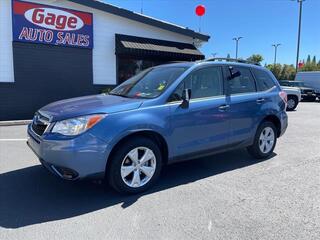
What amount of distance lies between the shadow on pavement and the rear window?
144 centimetres

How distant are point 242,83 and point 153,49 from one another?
9.26 metres

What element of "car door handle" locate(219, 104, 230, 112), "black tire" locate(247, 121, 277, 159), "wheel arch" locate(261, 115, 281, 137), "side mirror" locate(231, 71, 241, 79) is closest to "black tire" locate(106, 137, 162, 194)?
"car door handle" locate(219, 104, 230, 112)

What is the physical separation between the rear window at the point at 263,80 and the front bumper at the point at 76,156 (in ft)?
11.1

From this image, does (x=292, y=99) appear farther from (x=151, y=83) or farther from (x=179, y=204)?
(x=179, y=204)

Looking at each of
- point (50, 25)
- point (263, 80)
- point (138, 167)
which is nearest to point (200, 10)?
point (50, 25)

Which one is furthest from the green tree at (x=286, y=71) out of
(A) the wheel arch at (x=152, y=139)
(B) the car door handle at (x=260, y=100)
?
(A) the wheel arch at (x=152, y=139)

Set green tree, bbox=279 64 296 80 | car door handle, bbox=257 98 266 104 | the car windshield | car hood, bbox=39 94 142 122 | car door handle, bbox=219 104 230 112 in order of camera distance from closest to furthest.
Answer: car hood, bbox=39 94 142 122, the car windshield, car door handle, bbox=219 104 230 112, car door handle, bbox=257 98 266 104, green tree, bbox=279 64 296 80

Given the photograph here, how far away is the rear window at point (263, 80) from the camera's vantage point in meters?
A: 6.01

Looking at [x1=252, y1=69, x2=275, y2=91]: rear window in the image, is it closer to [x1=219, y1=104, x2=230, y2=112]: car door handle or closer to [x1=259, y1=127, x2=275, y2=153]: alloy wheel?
[x1=259, y1=127, x2=275, y2=153]: alloy wheel

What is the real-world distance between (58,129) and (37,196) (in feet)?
3.33

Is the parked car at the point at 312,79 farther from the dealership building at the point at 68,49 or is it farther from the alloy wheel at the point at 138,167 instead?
the alloy wheel at the point at 138,167

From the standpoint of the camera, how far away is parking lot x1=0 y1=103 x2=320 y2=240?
3.38 m

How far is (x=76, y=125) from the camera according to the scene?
12.9ft

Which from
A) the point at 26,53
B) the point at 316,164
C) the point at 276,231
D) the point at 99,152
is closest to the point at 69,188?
the point at 99,152
